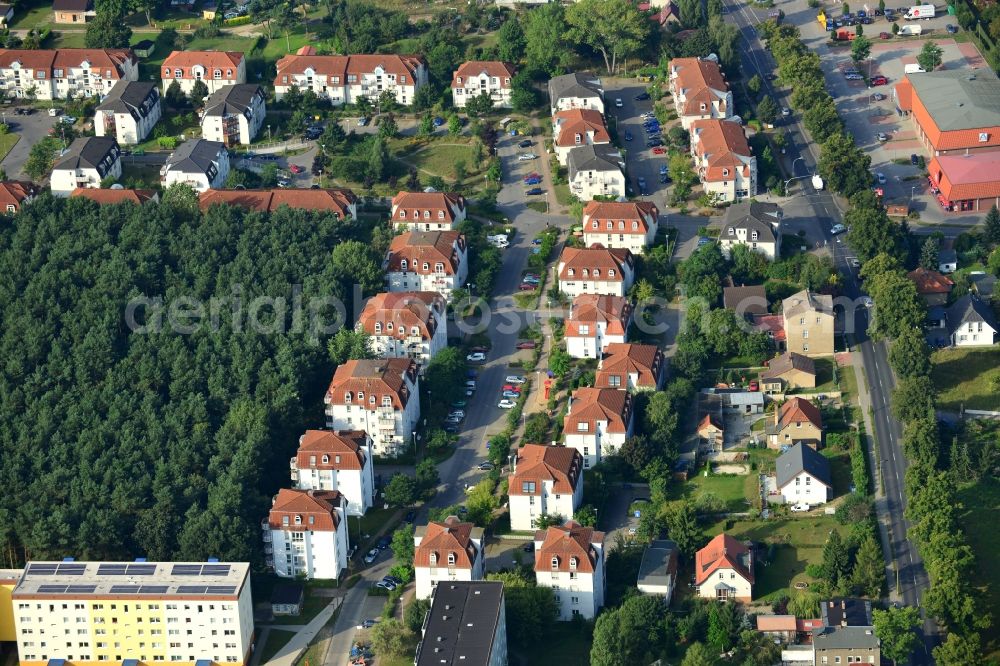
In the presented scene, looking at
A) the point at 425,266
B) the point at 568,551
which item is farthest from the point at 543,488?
the point at 425,266

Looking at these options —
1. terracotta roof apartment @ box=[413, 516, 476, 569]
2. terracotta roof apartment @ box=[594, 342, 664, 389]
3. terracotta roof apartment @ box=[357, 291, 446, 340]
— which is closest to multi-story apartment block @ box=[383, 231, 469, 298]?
terracotta roof apartment @ box=[357, 291, 446, 340]

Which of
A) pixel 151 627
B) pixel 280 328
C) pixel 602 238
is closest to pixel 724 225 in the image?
pixel 602 238

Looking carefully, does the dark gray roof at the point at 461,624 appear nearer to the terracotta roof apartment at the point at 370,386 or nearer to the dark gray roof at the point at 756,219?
the terracotta roof apartment at the point at 370,386

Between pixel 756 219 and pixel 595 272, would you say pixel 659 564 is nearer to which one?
pixel 595 272

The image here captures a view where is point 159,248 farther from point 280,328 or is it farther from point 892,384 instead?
point 892,384

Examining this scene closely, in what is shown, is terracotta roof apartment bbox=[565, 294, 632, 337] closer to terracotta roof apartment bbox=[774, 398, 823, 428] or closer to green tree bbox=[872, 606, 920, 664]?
terracotta roof apartment bbox=[774, 398, 823, 428]
